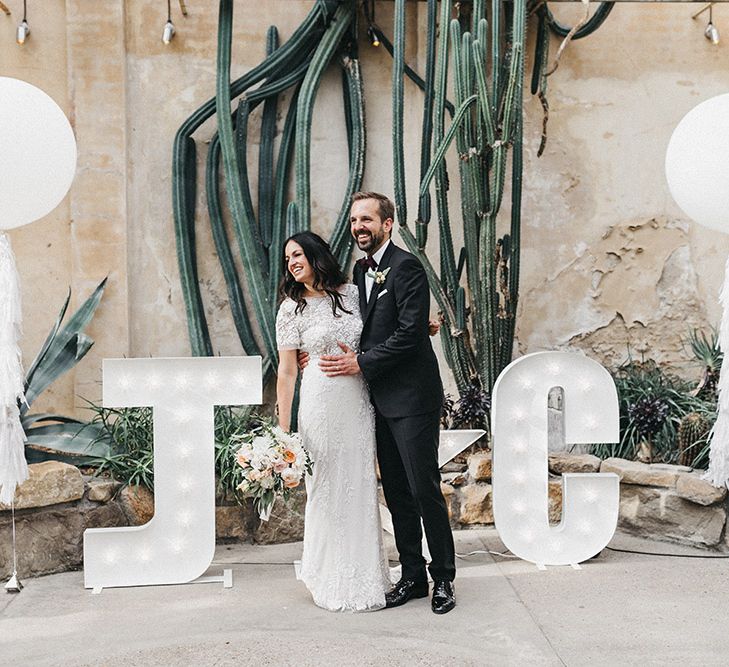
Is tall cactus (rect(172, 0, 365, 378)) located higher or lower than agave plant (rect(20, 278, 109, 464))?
higher

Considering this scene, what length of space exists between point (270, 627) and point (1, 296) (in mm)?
2034

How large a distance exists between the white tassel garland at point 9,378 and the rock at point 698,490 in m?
3.55

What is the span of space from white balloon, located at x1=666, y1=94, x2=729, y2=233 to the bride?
183 cm

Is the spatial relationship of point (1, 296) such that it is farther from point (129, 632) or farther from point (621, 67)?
point (621, 67)

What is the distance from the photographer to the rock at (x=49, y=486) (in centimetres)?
476

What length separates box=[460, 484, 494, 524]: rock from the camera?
18.5ft

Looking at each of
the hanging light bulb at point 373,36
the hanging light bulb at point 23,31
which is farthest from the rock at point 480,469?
the hanging light bulb at point 23,31

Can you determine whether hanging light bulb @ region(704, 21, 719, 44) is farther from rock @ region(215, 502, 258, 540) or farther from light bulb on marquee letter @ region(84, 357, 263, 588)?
rock @ region(215, 502, 258, 540)

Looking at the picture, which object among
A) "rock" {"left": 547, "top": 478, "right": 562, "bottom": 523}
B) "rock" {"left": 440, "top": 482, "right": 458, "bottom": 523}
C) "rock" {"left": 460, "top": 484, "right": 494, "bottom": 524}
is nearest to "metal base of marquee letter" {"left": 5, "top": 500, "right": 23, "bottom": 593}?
"rock" {"left": 440, "top": 482, "right": 458, "bottom": 523}

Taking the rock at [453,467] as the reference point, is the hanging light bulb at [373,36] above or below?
above

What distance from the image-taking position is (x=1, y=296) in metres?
4.51

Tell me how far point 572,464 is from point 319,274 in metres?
2.27

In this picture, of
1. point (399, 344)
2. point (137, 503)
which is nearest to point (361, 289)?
point (399, 344)

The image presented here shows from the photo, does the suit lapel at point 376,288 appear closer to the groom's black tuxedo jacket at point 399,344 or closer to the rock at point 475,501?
the groom's black tuxedo jacket at point 399,344
